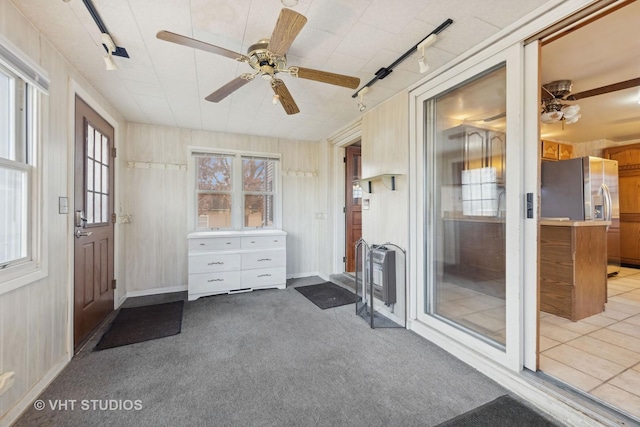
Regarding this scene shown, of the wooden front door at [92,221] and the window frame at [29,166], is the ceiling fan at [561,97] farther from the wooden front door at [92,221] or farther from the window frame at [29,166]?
the wooden front door at [92,221]

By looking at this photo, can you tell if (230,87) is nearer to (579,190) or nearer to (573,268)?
(573,268)

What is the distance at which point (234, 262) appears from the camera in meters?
3.71

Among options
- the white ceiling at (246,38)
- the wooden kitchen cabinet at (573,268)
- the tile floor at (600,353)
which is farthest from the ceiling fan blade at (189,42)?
the wooden kitchen cabinet at (573,268)

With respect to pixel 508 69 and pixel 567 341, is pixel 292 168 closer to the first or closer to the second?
pixel 508 69

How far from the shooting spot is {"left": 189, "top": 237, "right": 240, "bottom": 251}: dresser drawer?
350 cm

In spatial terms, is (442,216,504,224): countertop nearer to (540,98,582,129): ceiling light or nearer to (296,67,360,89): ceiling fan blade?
(296,67,360,89): ceiling fan blade

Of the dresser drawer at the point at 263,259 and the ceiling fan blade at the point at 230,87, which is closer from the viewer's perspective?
the ceiling fan blade at the point at 230,87

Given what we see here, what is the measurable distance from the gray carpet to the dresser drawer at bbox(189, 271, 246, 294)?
2.73 feet

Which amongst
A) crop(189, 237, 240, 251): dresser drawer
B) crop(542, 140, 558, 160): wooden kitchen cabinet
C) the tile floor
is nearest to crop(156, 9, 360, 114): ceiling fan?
crop(189, 237, 240, 251): dresser drawer

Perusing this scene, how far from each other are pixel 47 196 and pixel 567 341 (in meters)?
4.09

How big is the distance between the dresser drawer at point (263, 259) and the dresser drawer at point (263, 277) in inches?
2.6

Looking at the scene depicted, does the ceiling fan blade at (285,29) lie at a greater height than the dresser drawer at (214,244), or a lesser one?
greater

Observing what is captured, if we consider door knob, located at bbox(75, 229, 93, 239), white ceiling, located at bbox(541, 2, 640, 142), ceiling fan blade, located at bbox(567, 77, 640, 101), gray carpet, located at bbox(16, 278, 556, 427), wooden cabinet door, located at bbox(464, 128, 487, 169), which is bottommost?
gray carpet, located at bbox(16, 278, 556, 427)

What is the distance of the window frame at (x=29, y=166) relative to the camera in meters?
1.62
